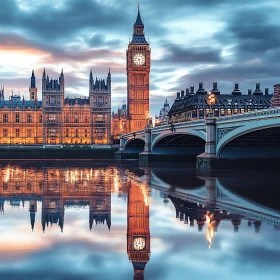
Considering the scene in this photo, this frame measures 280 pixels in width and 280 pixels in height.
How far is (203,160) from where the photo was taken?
4119 cm

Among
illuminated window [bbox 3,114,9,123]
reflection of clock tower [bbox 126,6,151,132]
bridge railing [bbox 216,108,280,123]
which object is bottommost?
bridge railing [bbox 216,108,280,123]

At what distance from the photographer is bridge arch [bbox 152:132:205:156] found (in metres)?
59.9

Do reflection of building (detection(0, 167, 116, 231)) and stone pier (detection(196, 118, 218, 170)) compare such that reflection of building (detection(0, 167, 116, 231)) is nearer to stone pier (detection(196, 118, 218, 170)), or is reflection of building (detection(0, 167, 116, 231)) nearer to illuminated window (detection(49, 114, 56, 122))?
stone pier (detection(196, 118, 218, 170))

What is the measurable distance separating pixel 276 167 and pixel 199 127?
7825mm

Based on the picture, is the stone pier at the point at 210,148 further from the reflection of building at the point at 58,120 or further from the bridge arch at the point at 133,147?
the reflection of building at the point at 58,120

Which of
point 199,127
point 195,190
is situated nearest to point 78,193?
point 195,190

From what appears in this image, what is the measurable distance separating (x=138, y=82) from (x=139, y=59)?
6.70 meters

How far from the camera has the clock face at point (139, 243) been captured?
12.9 meters

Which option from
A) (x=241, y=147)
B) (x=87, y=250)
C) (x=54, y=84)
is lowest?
(x=87, y=250)

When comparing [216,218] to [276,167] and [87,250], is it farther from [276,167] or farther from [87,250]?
[276,167]

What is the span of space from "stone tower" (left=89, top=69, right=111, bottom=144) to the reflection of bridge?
91867 mm

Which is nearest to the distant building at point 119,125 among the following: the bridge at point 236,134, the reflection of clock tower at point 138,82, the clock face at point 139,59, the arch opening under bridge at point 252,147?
the reflection of clock tower at point 138,82

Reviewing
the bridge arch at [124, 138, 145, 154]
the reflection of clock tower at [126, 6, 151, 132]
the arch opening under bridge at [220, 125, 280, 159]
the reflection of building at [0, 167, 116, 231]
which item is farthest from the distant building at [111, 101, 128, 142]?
the reflection of building at [0, 167, 116, 231]

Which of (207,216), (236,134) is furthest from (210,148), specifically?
(207,216)
